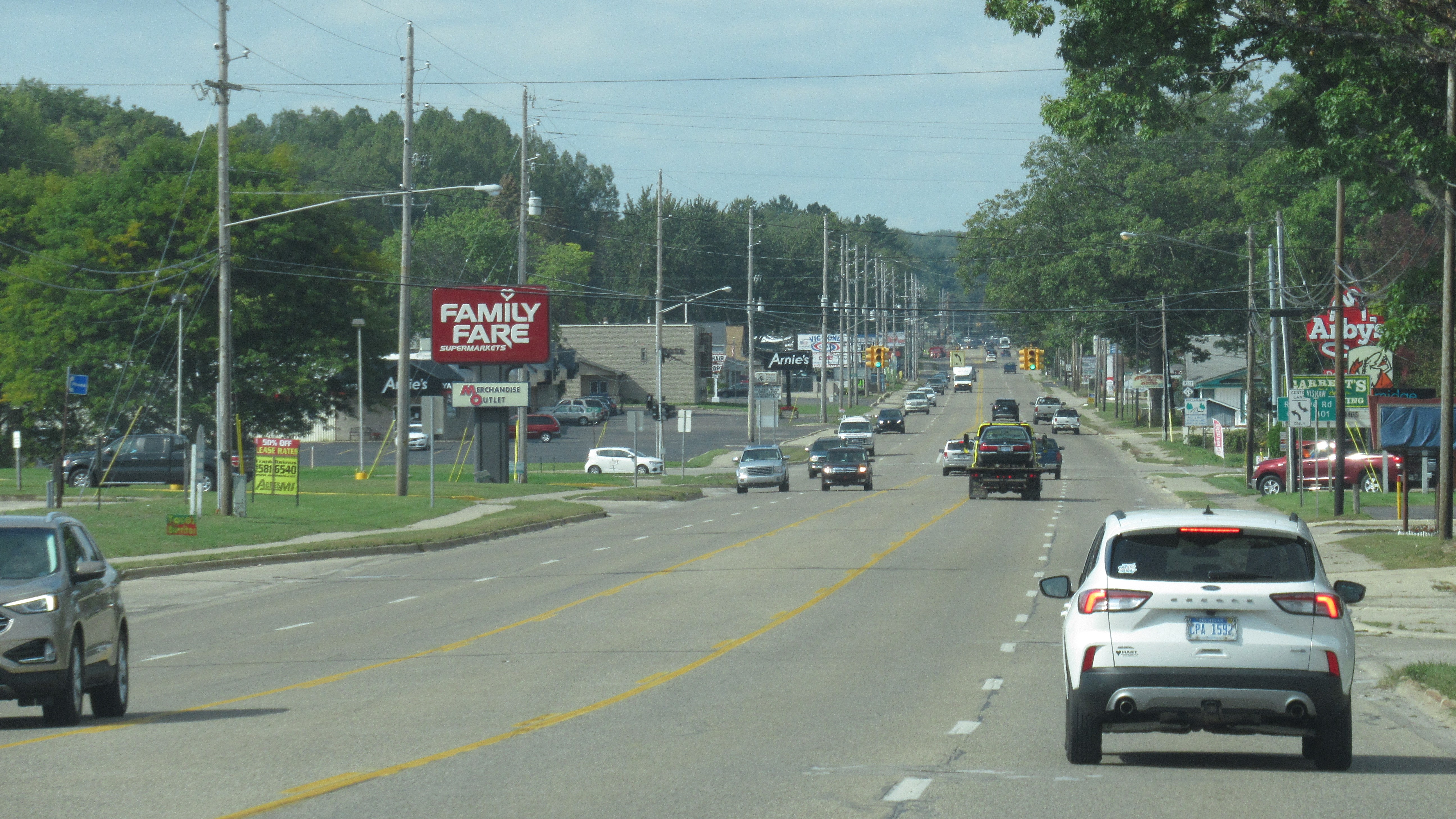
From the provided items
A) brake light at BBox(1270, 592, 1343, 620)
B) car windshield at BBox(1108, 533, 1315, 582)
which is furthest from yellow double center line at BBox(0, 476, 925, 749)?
brake light at BBox(1270, 592, 1343, 620)

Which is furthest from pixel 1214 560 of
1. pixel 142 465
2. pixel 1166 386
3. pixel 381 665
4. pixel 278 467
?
pixel 1166 386

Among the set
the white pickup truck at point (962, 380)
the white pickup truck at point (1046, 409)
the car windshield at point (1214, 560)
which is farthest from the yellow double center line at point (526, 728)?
the white pickup truck at point (962, 380)

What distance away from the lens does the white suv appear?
879 centimetres

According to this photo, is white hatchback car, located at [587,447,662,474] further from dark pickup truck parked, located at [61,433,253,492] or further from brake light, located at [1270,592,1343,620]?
brake light, located at [1270,592,1343,620]

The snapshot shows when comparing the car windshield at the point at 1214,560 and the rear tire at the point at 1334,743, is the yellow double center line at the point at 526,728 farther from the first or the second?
the rear tire at the point at 1334,743

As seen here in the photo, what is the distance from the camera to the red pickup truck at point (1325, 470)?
4412 centimetres

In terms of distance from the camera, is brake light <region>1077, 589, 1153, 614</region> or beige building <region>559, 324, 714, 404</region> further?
beige building <region>559, 324, 714, 404</region>

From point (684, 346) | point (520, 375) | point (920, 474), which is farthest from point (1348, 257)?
point (684, 346)

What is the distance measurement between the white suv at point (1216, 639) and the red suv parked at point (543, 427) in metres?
77.4

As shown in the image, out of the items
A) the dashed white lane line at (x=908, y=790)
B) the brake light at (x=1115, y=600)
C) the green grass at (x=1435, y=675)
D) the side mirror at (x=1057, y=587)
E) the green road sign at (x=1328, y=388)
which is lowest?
the green grass at (x=1435, y=675)

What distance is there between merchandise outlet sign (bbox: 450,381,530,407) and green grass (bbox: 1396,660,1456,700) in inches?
1543

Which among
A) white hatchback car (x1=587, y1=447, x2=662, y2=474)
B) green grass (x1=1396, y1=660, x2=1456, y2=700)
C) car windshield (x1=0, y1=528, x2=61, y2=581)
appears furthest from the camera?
white hatchback car (x1=587, y1=447, x2=662, y2=474)

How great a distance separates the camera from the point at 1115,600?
909 cm

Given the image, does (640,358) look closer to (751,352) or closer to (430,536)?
(751,352)
